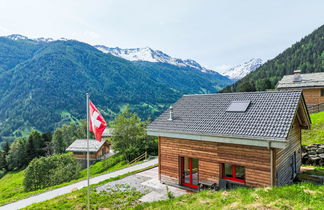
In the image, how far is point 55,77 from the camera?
655ft

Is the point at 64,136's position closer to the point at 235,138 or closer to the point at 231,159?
the point at 231,159

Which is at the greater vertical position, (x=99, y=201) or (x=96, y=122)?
(x=96, y=122)

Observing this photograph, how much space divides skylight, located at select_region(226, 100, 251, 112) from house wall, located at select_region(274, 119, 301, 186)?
2.85 metres

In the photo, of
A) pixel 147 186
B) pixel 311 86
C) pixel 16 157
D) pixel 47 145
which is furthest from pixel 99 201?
pixel 16 157

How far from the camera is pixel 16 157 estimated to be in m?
60.4

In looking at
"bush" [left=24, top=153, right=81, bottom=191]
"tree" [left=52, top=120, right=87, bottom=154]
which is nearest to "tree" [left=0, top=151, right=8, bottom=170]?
"tree" [left=52, top=120, right=87, bottom=154]

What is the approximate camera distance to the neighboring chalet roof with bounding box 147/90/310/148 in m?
10.6

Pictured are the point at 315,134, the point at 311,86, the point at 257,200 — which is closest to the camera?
the point at 257,200

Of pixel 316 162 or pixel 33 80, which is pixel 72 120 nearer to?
pixel 33 80

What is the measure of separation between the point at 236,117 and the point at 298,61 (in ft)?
391

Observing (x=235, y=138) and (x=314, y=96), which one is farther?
(x=314, y=96)

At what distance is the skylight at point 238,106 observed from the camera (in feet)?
41.4

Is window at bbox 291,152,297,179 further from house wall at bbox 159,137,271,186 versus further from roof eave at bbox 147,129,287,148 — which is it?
roof eave at bbox 147,129,287,148

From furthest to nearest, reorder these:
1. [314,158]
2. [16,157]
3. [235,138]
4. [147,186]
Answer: [16,157], [314,158], [147,186], [235,138]
